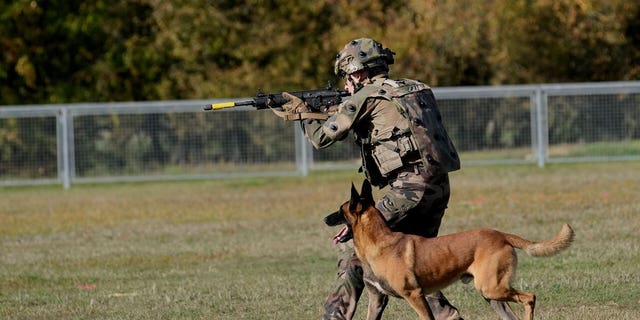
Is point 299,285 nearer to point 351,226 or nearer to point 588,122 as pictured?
point 351,226

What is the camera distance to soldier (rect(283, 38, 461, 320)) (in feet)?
25.9

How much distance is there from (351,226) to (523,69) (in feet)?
85.3

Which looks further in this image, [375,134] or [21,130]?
[21,130]

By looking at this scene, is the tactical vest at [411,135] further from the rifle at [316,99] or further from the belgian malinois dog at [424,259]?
the rifle at [316,99]

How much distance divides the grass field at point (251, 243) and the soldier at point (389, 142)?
163 cm

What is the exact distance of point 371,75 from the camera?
816 centimetres

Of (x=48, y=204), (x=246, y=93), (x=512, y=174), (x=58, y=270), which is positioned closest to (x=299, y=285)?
(x=58, y=270)

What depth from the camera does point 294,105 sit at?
838cm

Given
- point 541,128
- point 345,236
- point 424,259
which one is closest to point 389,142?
point 345,236

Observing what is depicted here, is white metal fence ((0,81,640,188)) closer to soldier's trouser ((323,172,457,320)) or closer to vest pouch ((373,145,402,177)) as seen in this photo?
soldier's trouser ((323,172,457,320))

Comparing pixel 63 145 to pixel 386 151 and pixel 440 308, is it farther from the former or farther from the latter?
pixel 386 151

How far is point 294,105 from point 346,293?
52.9 inches

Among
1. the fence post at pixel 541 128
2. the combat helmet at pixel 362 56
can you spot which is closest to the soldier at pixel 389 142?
the combat helmet at pixel 362 56

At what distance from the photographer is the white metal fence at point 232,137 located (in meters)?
26.1
